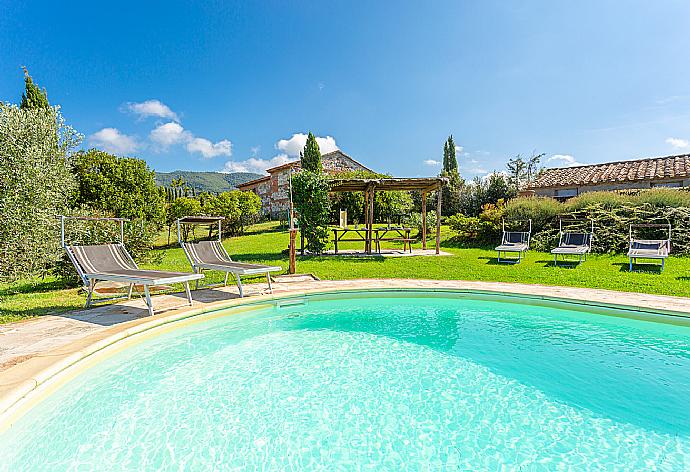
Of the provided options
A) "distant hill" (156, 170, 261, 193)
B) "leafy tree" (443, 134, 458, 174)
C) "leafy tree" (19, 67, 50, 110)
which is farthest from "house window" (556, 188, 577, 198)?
"distant hill" (156, 170, 261, 193)

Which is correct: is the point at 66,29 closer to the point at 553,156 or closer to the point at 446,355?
the point at 446,355

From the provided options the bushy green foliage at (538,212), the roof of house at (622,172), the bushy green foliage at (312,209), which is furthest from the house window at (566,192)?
the bushy green foliage at (312,209)

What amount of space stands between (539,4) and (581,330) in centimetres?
939

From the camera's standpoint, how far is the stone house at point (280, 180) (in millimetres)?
28734

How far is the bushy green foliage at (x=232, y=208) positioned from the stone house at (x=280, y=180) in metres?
5.75

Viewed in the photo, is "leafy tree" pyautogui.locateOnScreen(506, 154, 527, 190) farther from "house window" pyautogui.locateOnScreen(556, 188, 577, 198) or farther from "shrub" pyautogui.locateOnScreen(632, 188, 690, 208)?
"shrub" pyautogui.locateOnScreen(632, 188, 690, 208)

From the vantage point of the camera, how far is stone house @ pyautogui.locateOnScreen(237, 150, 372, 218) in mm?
28734

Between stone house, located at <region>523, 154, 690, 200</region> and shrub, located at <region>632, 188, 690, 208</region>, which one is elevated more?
stone house, located at <region>523, 154, 690, 200</region>

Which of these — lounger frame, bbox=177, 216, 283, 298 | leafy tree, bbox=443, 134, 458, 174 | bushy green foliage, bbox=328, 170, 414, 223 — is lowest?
lounger frame, bbox=177, 216, 283, 298

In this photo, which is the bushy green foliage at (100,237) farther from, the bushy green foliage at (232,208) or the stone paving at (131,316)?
the bushy green foliage at (232,208)

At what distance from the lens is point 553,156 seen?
3522 centimetres

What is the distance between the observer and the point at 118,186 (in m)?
15.1

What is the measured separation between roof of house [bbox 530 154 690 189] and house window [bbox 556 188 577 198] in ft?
A: 0.96

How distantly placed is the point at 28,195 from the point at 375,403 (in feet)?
31.2
